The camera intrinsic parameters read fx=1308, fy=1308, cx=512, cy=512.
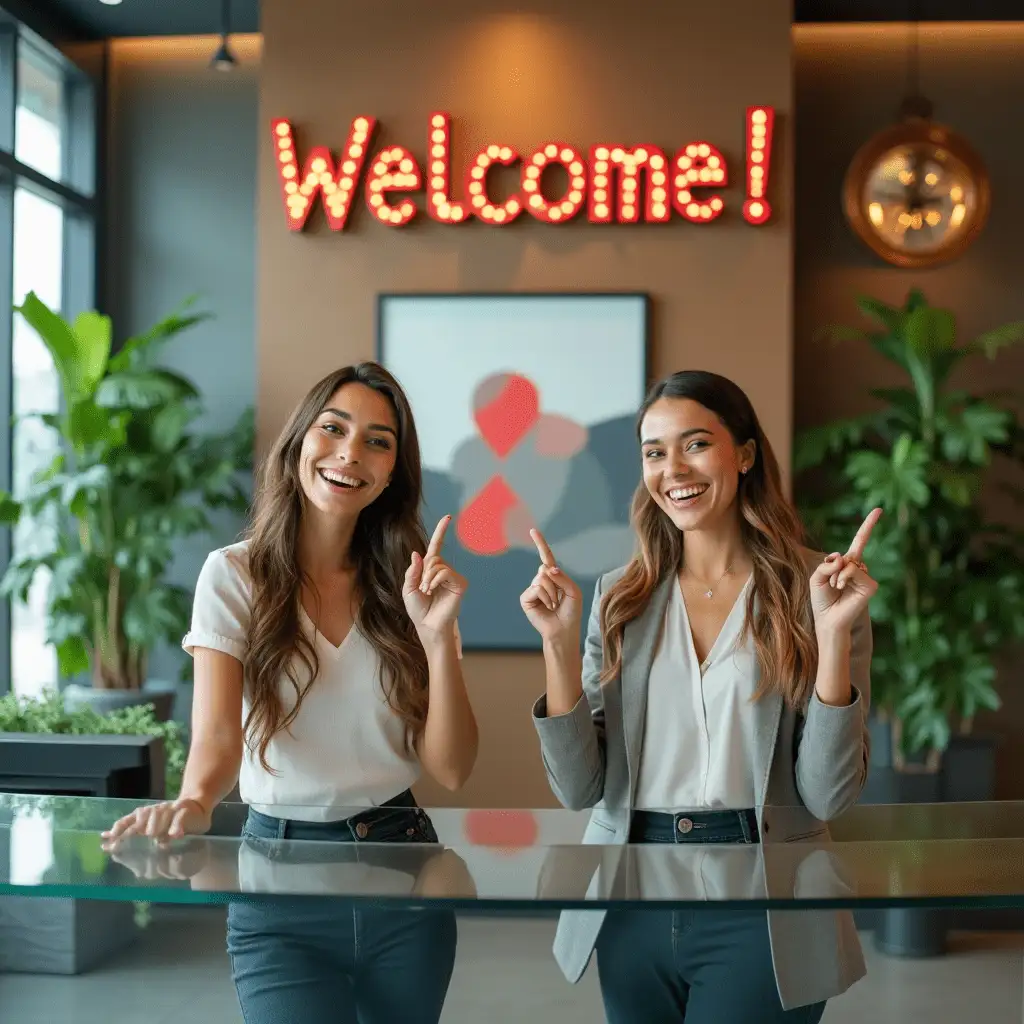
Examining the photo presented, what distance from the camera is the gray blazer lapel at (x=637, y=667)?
182 centimetres

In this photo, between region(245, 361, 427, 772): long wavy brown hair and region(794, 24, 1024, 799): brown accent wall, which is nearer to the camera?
region(245, 361, 427, 772): long wavy brown hair

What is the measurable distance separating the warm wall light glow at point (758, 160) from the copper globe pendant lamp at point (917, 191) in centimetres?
48

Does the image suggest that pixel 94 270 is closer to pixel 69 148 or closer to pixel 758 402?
pixel 69 148

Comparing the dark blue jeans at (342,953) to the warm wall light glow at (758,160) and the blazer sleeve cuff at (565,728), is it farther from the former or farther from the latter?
the warm wall light glow at (758,160)

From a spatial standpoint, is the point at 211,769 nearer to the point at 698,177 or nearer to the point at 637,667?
the point at 637,667

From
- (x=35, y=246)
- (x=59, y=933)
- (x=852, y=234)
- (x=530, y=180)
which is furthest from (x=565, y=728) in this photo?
(x=35, y=246)

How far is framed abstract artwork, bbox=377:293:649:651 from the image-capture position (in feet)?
16.5

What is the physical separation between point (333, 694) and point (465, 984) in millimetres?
451

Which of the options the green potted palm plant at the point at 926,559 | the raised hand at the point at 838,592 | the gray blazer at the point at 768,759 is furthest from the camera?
the green potted palm plant at the point at 926,559

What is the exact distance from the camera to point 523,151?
5031 millimetres

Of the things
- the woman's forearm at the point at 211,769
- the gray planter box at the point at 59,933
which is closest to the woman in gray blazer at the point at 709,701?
the woman's forearm at the point at 211,769

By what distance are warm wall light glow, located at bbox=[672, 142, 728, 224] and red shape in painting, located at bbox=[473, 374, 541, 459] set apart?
895 millimetres

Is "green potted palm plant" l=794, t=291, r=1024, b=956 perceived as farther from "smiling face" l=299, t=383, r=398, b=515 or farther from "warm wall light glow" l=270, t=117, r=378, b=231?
"smiling face" l=299, t=383, r=398, b=515

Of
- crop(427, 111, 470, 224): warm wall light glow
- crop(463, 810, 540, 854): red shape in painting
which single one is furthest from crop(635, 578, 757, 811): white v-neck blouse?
crop(427, 111, 470, 224): warm wall light glow
